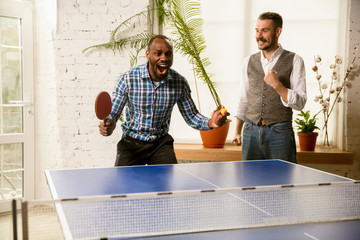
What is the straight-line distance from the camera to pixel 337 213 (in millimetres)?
1815

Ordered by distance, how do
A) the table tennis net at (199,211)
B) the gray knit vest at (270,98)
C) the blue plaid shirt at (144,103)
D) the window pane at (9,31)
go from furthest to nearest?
the window pane at (9,31), the gray knit vest at (270,98), the blue plaid shirt at (144,103), the table tennis net at (199,211)

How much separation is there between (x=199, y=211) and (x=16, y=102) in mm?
3750

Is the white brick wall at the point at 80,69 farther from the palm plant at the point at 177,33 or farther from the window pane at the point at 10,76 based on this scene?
the window pane at the point at 10,76

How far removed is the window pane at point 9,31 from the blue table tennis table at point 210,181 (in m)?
2.69

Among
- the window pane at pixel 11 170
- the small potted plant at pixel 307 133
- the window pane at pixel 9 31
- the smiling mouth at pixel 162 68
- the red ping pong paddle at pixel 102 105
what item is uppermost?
the window pane at pixel 9 31

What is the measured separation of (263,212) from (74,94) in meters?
3.38

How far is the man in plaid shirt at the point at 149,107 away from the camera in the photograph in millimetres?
3258

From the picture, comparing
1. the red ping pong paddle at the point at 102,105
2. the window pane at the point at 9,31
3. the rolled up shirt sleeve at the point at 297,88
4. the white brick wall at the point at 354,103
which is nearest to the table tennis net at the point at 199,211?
the red ping pong paddle at the point at 102,105

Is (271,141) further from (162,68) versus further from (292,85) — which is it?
(162,68)

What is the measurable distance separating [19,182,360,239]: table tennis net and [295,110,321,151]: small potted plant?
242cm

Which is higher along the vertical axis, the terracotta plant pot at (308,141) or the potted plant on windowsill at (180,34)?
the potted plant on windowsill at (180,34)

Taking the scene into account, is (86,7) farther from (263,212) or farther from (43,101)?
(263,212)

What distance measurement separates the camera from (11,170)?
4.94m

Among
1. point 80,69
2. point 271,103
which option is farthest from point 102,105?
point 80,69
